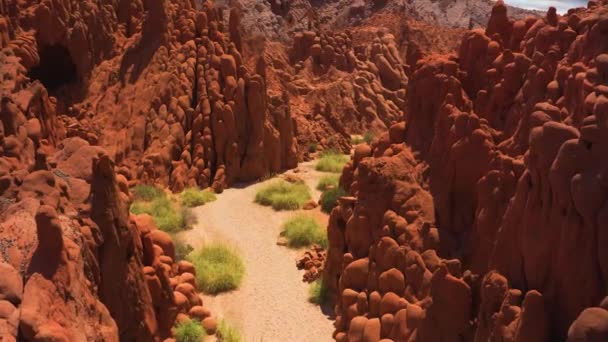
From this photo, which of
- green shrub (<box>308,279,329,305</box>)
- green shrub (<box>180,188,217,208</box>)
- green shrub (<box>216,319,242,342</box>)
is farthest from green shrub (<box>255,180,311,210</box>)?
green shrub (<box>216,319,242,342</box>)

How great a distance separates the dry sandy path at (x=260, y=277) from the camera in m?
9.82

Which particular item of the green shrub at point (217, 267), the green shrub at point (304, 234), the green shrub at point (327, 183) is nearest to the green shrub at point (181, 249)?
the green shrub at point (217, 267)

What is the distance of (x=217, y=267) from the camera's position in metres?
11.6

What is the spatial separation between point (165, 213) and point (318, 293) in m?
4.97

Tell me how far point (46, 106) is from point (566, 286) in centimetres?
904

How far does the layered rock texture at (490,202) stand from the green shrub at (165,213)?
455 cm

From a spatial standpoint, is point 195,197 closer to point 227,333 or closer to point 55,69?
point 55,69

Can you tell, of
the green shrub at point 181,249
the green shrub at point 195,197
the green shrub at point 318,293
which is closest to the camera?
the green shrub at point 318,293

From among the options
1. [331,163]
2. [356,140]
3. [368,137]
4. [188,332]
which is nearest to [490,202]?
[188,332]

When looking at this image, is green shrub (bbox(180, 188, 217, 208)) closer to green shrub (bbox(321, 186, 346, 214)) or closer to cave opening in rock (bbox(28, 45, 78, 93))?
green shrub (bbox(321, 186, 346, 214))

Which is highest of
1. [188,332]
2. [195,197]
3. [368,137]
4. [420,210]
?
[420,210]

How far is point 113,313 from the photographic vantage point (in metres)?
7.26

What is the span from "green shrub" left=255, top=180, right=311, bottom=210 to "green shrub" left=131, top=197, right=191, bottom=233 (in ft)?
7.10

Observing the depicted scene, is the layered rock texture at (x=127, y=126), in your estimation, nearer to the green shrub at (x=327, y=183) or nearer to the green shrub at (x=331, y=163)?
the green shrub at (x=331, y=163)
